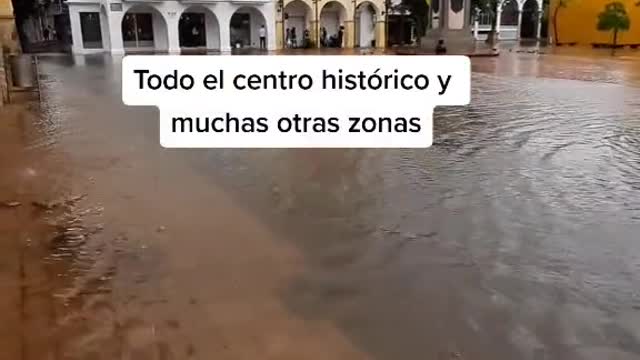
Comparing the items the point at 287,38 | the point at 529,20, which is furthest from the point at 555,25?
the point at 287,38

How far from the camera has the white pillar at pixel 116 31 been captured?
3309 centimetres

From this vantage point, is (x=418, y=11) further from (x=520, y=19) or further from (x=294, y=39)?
(x=520, y=19)

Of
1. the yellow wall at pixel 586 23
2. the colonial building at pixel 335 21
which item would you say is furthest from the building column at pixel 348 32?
the yellow wall at pixel 586 23

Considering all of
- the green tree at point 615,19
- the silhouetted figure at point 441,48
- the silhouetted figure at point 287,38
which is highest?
the green tree at point 615,19

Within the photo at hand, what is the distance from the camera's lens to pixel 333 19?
41.4m

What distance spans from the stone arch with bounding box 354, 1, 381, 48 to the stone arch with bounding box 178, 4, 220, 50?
960 cm

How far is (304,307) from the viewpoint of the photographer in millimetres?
3646

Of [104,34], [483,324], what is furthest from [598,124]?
[104,34]

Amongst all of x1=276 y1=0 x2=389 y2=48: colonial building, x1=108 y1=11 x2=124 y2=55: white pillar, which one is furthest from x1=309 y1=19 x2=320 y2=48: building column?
x1=108 y1=11 x2=124 y2=55: white pillar

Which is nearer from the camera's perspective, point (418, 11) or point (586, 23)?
point (418, 11)

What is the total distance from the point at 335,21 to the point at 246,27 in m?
6.13

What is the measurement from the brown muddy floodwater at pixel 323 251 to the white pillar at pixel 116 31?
2647 centimetres

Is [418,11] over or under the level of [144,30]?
over

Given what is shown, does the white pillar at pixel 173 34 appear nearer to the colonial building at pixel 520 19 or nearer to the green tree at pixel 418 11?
the green tree at pixel 418 11
